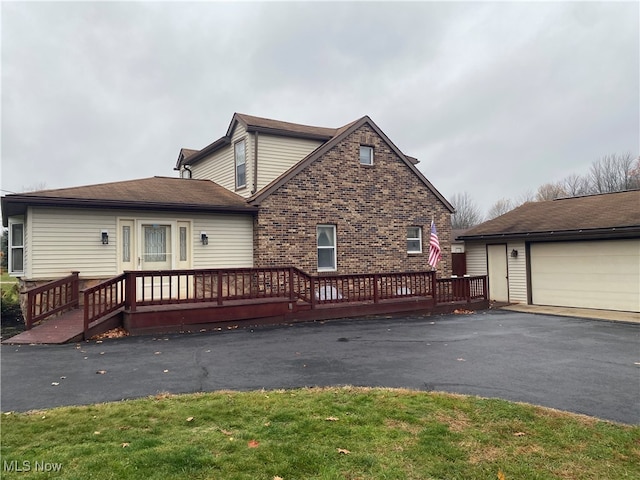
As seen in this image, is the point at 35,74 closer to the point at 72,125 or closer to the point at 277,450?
the point at 72,125

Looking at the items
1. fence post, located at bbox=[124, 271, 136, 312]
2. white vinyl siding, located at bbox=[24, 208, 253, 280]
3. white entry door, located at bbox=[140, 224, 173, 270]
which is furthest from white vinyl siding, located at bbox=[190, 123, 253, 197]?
fence post, located at bbox=[124, 271, 136, 312]

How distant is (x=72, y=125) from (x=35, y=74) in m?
14.1

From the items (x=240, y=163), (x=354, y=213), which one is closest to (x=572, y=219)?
(x=354, y=213)

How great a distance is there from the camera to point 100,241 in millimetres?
12031

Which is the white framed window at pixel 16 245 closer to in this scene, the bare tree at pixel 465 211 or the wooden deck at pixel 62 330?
the wooden deck at pixel 62 330

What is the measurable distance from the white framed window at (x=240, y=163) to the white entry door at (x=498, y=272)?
424 inches

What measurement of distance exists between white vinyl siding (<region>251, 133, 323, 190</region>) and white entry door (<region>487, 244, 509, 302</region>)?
9.02m

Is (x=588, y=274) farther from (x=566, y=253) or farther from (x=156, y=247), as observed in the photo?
A: (x=156, y=247)

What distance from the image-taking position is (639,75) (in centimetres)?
1938

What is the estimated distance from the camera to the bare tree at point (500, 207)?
201 feet

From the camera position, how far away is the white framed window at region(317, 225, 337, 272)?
49.1ft

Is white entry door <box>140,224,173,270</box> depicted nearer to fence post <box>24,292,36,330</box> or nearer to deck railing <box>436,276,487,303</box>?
fence post <box>24,292,36,330</box>

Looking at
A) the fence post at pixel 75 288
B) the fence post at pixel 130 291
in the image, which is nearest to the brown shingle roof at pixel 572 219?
the fence post at pixel 130 291

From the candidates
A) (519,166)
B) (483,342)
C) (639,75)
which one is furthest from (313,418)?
(519,166)
